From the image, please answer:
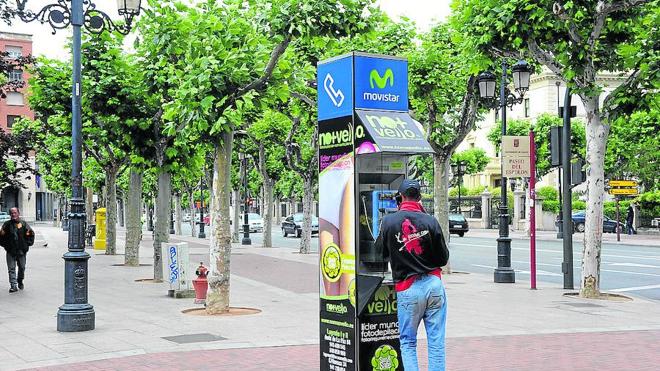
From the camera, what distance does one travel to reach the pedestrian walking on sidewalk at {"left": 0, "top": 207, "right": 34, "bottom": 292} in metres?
16.5

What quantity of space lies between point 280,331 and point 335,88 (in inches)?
197

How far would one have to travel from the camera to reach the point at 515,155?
57.9 ft

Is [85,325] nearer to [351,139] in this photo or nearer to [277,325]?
[277,325]

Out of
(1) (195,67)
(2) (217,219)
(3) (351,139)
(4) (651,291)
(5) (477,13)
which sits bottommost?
(4) (651,291)

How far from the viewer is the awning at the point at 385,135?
6.58 metres

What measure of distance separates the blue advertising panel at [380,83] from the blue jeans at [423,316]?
170 cm

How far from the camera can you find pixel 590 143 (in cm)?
1542

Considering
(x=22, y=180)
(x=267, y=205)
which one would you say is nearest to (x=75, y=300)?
(x=267, y=205)

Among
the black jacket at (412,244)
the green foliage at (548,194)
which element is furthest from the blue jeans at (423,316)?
the green foliage at (548,194)

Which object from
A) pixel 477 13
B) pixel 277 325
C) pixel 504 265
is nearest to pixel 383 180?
pixel 277 325

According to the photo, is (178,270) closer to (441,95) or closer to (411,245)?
(441,95)

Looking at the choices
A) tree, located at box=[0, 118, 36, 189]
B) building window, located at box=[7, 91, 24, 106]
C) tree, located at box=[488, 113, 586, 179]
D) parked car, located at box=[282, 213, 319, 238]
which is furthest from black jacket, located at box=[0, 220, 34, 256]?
→ building window, located at box=[7, 91, 24, 106]

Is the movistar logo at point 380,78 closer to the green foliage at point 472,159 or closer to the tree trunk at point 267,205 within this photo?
the tree trunk at point 267,205

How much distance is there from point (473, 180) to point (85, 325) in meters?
74.6
